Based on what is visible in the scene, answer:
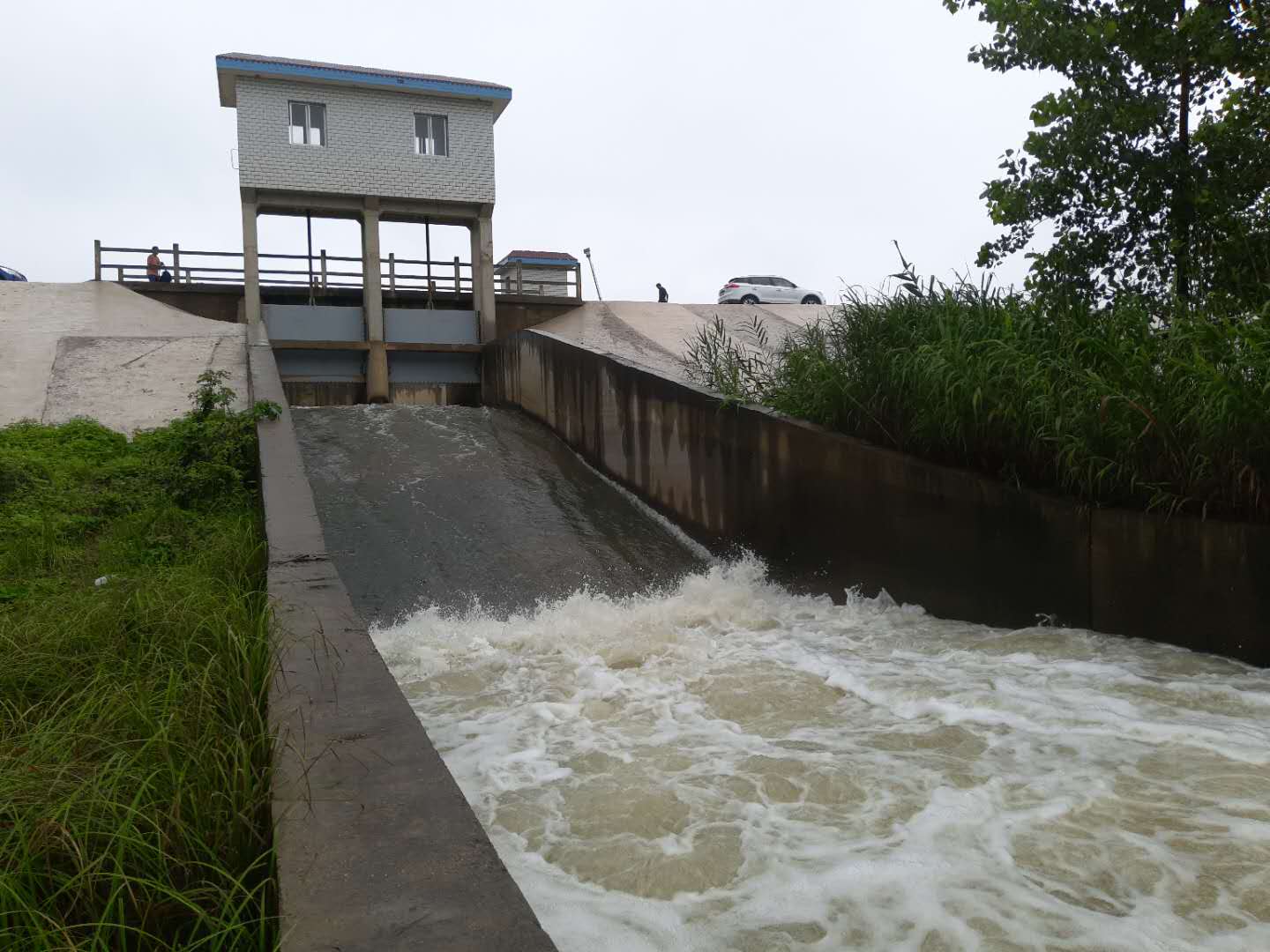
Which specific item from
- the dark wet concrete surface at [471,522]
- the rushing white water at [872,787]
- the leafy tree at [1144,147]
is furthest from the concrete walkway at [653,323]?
the rushing white water at [872,787]

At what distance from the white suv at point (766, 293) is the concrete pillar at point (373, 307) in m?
13.1

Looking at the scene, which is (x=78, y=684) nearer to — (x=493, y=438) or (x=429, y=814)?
(x=429, y=814)

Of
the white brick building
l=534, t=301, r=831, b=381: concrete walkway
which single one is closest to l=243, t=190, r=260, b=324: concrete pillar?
the white brick building

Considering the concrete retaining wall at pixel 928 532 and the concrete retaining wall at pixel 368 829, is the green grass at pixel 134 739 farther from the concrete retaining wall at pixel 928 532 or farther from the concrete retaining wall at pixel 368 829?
the concrete retaining wall at pixel 928 532

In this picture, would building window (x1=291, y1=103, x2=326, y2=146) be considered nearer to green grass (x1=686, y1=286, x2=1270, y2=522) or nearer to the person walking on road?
the person walking on road

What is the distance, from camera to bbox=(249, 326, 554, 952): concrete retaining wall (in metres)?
1.88

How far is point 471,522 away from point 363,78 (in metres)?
16.7

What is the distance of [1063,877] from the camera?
292cm

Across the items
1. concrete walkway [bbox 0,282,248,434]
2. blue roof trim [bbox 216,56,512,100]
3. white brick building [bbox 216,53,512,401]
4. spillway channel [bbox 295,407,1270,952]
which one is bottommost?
spillway channel [bbox 295,407,1270,952]

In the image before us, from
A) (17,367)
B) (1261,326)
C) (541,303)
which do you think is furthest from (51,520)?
(541,303)

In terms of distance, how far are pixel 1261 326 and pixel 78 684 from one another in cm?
655

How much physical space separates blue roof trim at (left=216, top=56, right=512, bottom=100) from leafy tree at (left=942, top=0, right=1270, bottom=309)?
686 inches

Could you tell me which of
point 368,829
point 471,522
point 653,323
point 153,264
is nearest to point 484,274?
point 653,323

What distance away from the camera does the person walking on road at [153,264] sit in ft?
77.7
